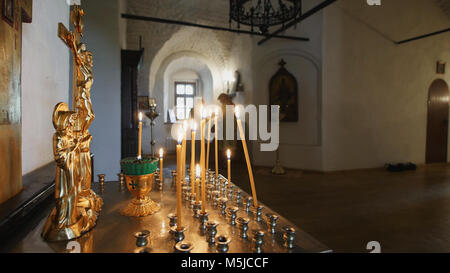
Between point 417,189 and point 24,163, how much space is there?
565cm

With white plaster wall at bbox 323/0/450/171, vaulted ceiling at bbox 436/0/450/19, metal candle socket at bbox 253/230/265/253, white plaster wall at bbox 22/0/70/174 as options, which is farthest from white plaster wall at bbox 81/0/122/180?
vaulted ceiling at bbox 436/0/450/19

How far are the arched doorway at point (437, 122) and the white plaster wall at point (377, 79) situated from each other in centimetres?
27

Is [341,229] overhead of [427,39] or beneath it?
beneath

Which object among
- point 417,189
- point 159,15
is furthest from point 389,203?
point 159,15

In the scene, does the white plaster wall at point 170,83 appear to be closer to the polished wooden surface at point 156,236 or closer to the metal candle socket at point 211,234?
the polished wooden surface at point 156,236

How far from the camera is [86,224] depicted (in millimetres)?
804

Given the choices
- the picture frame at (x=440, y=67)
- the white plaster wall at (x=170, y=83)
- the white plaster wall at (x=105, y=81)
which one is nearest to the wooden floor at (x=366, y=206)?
the white plaster wall at (x=105, y=81)

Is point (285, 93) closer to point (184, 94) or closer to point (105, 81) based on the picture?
point (105, 81)

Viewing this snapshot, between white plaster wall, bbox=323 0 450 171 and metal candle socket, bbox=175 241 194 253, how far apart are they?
5989 millimetres

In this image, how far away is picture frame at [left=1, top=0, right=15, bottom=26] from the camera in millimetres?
857

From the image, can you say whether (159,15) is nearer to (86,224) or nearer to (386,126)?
(386,126)

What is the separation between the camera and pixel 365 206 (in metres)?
3.51

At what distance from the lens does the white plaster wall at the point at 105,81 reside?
11.6 feet
